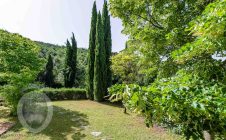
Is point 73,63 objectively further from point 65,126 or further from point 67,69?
point 65,126

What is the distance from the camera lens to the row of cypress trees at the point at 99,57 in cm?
2128

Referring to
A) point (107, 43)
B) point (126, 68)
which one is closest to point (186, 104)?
point (126, 68)

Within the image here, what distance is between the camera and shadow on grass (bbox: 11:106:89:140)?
405 inches

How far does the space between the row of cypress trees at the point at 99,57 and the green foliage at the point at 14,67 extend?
7041 mm

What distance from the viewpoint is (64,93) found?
2194 cm

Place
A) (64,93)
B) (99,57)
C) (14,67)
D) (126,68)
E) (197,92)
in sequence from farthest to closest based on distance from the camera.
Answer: (64,93)
(99,57)
(126,68)
(14,67)
(197,92)

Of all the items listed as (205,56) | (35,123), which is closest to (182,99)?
(205,56)

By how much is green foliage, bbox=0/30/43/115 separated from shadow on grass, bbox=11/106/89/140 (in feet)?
7.99

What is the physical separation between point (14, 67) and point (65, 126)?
5096 millimetres

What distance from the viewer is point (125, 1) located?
665 cm

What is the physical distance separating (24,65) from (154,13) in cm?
1061

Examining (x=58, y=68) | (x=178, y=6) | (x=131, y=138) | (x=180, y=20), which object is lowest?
(x=131, y=138)

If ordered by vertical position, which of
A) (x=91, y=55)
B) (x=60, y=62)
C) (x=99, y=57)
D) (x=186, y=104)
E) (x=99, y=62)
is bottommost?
(x=186, y=104)

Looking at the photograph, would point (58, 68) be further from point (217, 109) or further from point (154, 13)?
point (217, 109)
